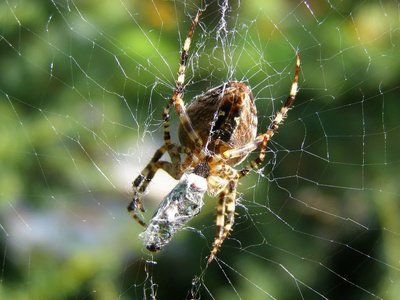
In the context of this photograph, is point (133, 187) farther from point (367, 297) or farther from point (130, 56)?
point (367, 297)

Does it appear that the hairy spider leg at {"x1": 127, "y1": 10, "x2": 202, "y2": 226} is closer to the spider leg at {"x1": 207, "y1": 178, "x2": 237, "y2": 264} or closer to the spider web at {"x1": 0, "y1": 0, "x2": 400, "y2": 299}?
the spider web at {"x1": 0, "y1": 0, "x2": 400, "y2": 299}

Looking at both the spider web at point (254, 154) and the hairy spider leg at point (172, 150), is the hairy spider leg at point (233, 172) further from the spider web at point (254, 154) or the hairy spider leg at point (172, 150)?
the hairy spider leg at point (172, 150)

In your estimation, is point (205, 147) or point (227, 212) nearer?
point (205, 147)

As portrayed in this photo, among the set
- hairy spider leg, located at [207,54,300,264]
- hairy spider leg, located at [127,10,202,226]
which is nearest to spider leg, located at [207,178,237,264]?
hairy spider leg, located at [207,54,300,264]

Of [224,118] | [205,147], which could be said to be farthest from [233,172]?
[224,118]

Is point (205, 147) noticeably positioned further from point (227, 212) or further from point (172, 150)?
point (227, 212)
